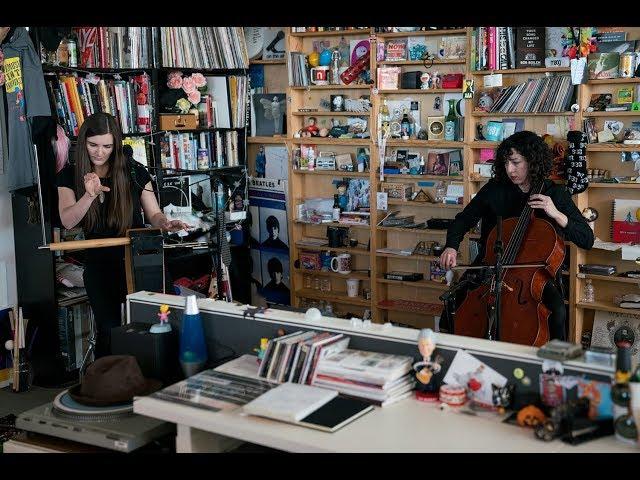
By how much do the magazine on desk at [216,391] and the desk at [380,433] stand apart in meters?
0.04

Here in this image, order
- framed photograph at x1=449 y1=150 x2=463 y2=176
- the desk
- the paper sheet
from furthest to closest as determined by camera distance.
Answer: the paper sheet → framed photograph at x1=449 y1=150 x2=463 y2=176 → the desk

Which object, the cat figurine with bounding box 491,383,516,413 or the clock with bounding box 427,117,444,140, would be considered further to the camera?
the clock with bounding box 427,117,444,140

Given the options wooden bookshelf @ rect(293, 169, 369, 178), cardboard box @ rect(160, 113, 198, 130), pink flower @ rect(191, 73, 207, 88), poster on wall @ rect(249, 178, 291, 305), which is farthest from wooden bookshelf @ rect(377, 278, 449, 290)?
pink flower @ rect(191, 73, 207, 88)

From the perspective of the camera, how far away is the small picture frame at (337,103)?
20.9 ft

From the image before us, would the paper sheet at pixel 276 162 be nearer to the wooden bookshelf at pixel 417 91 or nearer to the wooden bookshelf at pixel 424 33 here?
the wooden bookshelf at pixel 417 91

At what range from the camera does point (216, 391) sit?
9.54 feet

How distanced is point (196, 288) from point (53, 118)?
5.51ft

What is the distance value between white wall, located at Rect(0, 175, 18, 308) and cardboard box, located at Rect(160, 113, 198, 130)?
1.09 m

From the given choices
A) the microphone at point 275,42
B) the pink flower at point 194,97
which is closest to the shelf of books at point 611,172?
the microphone at point 275,42

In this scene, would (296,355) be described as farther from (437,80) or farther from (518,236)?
(437,80)

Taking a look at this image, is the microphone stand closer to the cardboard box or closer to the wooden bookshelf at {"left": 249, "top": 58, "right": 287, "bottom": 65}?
the cardboard box

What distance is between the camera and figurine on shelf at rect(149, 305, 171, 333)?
131 inches

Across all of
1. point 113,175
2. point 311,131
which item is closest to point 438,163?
point 311,131

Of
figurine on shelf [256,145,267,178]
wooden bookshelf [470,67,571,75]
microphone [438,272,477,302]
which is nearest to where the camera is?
microphone [438,272,477,302]
